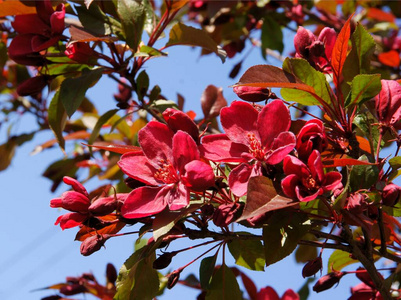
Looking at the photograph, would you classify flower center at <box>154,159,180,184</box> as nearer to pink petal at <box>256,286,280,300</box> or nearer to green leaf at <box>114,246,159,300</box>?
green leaf at <box>114,246,159,300</box>

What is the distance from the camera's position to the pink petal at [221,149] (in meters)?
1.02

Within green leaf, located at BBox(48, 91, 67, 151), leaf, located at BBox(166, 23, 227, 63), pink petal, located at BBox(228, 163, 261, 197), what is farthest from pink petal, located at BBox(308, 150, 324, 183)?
green leaf, located at BBox(48, 91, 67, 151)

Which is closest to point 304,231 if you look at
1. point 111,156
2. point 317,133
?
point 317,133

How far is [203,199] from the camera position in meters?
1.07

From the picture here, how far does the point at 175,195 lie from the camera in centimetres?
100

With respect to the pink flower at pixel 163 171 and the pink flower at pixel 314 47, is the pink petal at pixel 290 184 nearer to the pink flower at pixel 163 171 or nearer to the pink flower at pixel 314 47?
the pink flower at pixel 163 171

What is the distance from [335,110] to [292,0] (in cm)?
184

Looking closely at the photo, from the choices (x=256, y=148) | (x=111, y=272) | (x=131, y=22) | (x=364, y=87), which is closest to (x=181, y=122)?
(x=256, y=148)

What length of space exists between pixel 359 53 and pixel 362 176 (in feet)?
1.12

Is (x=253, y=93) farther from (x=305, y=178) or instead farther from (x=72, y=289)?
(x=72, y=289)

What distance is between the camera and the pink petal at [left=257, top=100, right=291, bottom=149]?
98cm

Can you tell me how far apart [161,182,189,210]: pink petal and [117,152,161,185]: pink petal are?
1.3 inches

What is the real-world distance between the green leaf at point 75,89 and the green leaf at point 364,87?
724mm

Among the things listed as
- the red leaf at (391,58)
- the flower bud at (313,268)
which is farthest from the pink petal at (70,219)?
the red leaf at (391,58)
